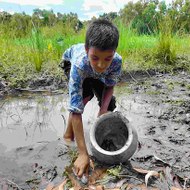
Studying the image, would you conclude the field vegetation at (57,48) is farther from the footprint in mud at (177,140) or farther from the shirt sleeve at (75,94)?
the shirt sleeve at (75,94)

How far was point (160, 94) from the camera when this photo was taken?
4.82 meters

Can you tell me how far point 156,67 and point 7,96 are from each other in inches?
128

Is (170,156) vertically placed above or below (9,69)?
below

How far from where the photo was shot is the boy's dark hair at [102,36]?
2.15 metres

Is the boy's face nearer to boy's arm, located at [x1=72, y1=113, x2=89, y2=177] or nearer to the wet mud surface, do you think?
boy's arm, located at [x1=72, y1=113, x2=89, y2=177]

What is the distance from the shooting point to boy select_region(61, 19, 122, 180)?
85.6 inches

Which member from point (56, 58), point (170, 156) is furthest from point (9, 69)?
point (170, 156)

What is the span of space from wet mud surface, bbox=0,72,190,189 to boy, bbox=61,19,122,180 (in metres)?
0.35

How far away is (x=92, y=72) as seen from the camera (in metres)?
2.56

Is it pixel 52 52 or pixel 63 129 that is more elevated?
pixel 52 52

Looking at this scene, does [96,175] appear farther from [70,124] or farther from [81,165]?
[70,124]

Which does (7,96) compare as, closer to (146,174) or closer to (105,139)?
(105,139)

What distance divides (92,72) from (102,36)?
464mm

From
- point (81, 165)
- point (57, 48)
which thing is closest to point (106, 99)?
point (81, 165)
